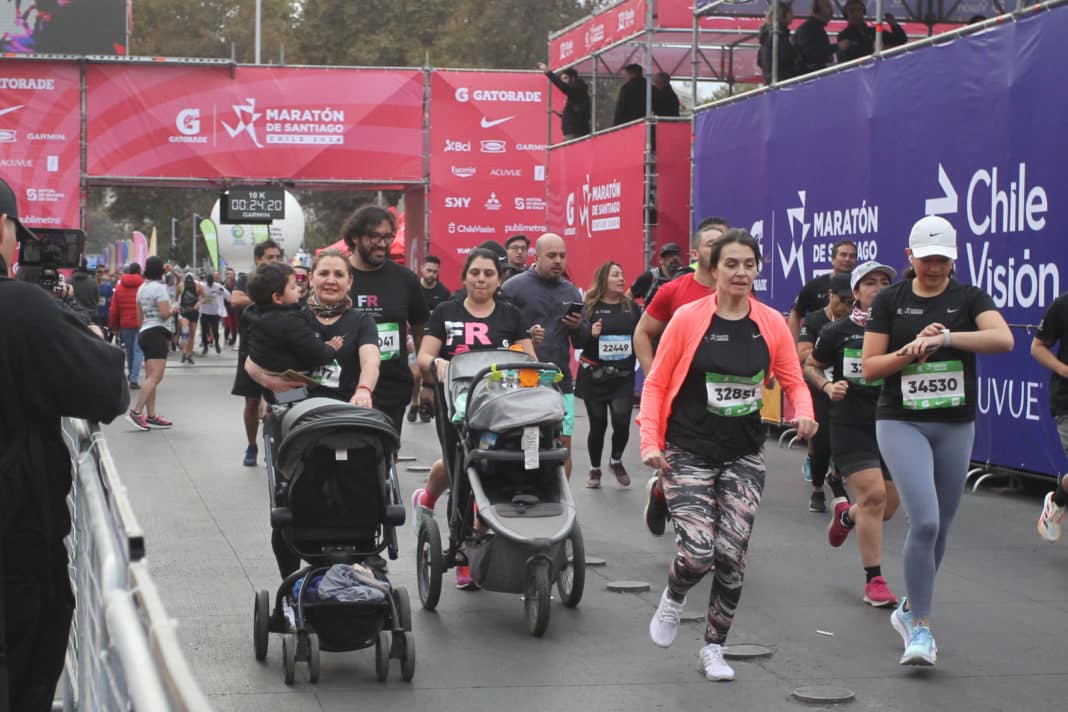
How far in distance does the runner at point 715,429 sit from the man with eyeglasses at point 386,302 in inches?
80.7

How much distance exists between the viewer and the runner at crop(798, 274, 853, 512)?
9836 mm

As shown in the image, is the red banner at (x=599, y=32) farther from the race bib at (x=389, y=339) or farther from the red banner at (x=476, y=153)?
the race bib at (x=389, y=339)

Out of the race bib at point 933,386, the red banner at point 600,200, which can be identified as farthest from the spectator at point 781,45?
the race bib at point 933,386

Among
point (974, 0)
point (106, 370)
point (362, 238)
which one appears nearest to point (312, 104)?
point (974, 0)

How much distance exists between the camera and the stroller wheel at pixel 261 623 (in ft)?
21.1

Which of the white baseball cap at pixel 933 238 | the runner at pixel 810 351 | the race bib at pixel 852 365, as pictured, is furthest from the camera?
the runner at pixel 810 351

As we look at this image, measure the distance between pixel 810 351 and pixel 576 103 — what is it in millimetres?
14740

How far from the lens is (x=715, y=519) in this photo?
6.38 meters

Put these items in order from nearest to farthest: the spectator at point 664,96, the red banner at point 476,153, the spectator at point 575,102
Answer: the spectator at point 664,96 → the spectator at point 575,102 → the red banner at point 476,153

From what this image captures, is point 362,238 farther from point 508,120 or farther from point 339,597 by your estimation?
point 508,120

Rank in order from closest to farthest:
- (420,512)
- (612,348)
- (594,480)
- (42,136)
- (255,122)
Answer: (420,512) < (612,348) < (594,480) < (42,136) < (255,122)

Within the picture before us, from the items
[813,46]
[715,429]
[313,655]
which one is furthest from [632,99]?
[313,655]

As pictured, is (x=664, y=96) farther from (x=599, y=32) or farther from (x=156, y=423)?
(x=156, y=423)

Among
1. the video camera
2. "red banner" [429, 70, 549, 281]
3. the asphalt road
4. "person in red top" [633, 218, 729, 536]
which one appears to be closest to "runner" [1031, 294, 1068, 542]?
the asphalt road
